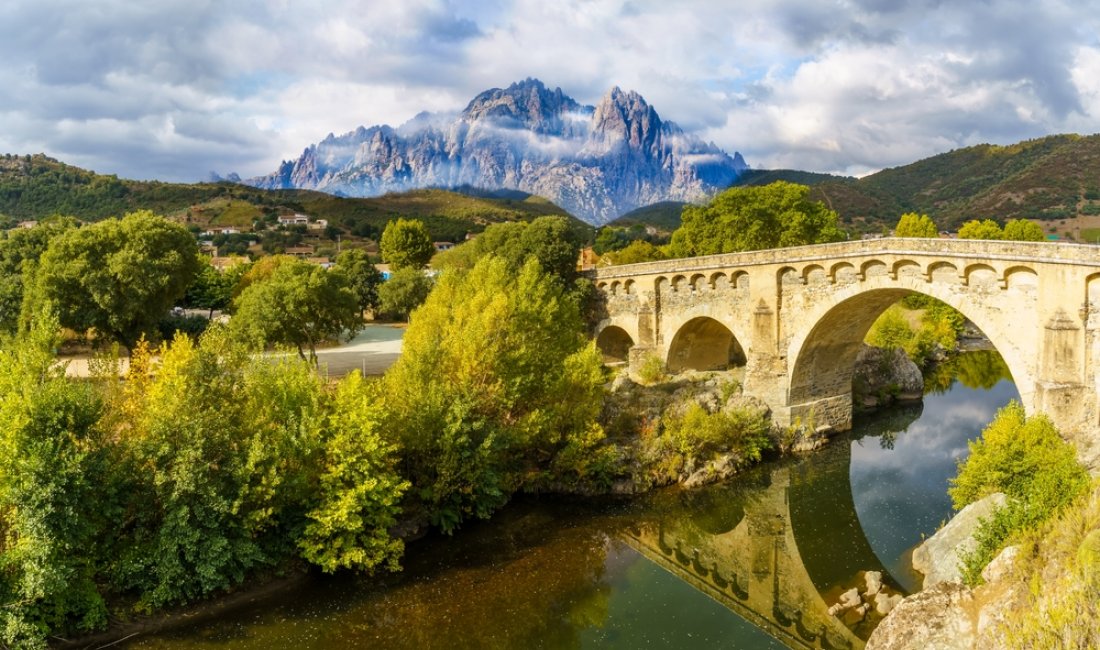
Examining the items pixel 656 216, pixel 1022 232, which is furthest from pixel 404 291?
pixel 656 216

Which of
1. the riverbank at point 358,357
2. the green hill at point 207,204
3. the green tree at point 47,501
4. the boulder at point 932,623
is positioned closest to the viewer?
the boulder at point 932,623

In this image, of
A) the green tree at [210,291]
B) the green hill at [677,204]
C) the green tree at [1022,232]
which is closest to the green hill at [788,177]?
the green hill at [677,204]

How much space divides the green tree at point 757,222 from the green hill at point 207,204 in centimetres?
5543

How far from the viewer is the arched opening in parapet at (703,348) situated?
3353cm

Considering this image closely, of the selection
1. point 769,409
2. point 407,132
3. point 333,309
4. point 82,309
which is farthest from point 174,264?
A: point 407,132

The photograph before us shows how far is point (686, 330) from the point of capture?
33.5m

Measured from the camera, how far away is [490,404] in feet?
64.2

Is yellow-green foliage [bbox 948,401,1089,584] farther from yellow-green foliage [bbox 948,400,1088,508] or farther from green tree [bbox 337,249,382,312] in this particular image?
green tree [bbox 337,249,382,312]

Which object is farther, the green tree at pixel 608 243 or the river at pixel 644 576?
the green tree at pixel 608 243

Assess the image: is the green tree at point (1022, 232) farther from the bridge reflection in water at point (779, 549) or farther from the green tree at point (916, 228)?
the bridge reflection in water at point (779, 549)

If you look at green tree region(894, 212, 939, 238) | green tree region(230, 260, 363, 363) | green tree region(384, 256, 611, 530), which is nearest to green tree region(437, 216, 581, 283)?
green tree region(230, 260, 363, 363)

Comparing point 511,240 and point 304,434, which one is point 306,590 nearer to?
point 304,434

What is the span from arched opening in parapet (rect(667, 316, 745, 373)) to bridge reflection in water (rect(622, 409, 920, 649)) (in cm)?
1038

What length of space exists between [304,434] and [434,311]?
343 inches
